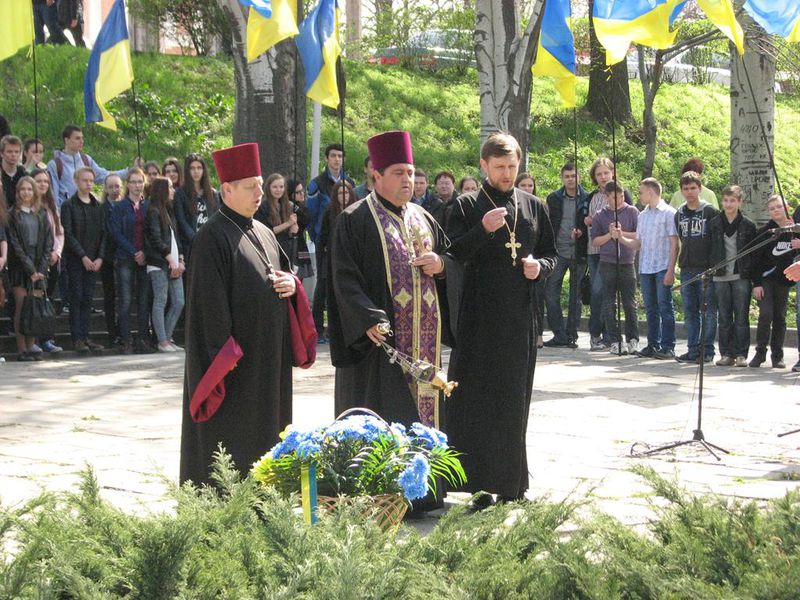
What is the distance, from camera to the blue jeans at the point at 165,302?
15.4 m

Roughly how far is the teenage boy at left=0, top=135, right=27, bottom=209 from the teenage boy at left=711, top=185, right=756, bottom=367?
25.2ft

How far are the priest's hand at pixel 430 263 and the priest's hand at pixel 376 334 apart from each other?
50 centimetres

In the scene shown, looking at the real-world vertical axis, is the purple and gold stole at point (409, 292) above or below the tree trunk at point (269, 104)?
below

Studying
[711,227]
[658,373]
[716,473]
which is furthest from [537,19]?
Result: [716,473]

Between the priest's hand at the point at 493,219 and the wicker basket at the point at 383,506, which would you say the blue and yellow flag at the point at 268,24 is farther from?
the wicker basket at the point at 383,506

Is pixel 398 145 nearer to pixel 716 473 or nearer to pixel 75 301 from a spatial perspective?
pixel 716 473

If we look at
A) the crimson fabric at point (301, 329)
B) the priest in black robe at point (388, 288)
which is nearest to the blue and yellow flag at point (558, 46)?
the priest in black robe at point (388, 288)

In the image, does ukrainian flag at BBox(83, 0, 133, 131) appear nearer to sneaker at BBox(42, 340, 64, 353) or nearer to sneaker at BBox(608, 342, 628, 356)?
sneaker at BBox(42, 340, 64, 353)

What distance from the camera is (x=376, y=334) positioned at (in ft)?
22.4

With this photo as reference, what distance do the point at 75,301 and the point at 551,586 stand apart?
38.6ft

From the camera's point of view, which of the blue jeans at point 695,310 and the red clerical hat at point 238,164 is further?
the blue jeans at point 695,310

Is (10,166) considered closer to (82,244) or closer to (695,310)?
(82,244)

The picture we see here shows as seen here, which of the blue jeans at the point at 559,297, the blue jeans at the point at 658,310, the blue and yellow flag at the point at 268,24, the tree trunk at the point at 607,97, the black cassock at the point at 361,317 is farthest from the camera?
the tree trunk at the point at 607,97

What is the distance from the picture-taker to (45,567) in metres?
4.04
